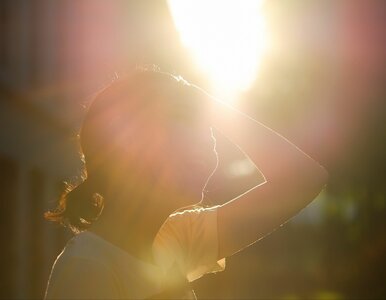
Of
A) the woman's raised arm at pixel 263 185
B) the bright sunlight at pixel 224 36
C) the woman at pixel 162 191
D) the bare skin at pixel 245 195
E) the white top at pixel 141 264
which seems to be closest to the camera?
the white top at pixel 141 264

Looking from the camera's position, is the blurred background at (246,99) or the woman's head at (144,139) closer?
the woman's head at (144,139)

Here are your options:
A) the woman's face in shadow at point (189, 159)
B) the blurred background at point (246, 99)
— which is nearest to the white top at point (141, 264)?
the woman's face in shadow at point (189, 159)

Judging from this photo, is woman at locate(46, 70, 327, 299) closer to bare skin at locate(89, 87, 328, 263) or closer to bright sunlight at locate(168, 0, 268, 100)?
bare skin at locate(89, 87, 328, 263)

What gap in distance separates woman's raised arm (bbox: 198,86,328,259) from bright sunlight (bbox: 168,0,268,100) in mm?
18404

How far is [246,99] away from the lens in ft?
119

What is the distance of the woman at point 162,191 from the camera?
2.60m

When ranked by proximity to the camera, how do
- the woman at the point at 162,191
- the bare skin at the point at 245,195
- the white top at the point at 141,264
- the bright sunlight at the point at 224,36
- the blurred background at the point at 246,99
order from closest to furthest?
1. the white top at the point at 141,264
2. the woman at the point at 162,191
3. the bare skin at the point at 245,195
4. the blurred background at the point at 246,99
5. the bright sunlight at the point at 224,36

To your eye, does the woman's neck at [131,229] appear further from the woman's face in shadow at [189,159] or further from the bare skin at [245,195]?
the woman's face in shadow at [189,159]

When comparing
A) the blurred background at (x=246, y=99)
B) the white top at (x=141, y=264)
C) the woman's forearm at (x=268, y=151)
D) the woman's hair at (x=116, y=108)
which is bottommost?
the blurred background at (x=246, y=99)

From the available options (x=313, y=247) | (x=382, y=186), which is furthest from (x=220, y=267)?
(x=313, y=247)

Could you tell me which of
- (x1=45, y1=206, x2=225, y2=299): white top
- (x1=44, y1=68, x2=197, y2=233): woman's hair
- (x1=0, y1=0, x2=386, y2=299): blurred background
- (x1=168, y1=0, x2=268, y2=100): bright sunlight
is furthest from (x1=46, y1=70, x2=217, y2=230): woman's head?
(x1=168, y1=0, x2=268, y2=100): bright sunlight

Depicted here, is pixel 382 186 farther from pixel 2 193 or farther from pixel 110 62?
pixel 2 193

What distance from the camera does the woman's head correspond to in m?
2.83

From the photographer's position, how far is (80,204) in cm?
302
